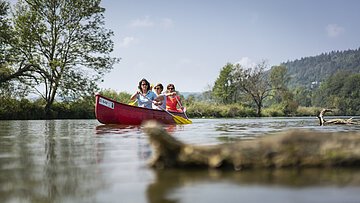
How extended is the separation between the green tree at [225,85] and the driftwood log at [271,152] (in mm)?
60160

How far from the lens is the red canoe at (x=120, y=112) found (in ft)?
44.8

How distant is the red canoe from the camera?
1366 centimetres

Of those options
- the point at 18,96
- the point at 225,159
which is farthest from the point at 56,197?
the point at 18,96

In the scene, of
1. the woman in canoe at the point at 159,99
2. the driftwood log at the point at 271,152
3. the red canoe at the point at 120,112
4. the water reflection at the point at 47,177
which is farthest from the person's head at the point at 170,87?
the driftwood log at the point at 271,152

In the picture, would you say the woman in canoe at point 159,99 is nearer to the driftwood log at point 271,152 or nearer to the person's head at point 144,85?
the person's head at point 144,85

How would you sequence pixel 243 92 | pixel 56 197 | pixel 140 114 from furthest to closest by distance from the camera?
pixel 243 92, pixel 140 114, pixel 56 197

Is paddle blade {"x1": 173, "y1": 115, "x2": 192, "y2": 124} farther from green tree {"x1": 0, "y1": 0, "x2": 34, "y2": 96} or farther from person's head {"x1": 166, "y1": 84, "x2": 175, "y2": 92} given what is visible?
green tree {"x1": 0, "y1": 0, "x2": 34, "y2": 96}

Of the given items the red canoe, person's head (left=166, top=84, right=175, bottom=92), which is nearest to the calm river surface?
the red canoe

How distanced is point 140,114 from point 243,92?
51052 mm

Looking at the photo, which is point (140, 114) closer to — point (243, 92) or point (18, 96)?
point (18, 96)

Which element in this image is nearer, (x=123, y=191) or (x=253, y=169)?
(x=123, y=191)

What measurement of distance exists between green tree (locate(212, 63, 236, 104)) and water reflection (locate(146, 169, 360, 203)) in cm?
6041

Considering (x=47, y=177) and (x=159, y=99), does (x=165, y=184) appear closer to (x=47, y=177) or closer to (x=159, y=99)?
(x=47, y=177)

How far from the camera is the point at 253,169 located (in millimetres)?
3287
